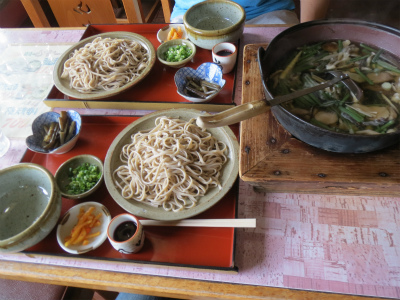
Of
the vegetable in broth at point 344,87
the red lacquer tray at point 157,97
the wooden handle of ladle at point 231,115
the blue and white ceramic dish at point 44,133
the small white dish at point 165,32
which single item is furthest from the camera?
the small white dish at point 165,32

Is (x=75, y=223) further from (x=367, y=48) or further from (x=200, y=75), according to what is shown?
(x=367, y=48)

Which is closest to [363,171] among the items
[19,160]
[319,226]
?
[319,226]

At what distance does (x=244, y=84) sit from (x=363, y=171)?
2.58 ft

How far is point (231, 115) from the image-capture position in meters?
1.22

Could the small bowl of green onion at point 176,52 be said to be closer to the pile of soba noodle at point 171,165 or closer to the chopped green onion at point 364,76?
the pile of soba noodle at point 171,165

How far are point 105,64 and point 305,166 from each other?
172cm

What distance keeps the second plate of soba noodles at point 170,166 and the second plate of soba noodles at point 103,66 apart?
0.48 m

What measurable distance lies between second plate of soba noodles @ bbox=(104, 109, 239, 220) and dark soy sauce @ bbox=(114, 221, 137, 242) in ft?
0.27

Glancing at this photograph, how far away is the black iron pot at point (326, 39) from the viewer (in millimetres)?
1249

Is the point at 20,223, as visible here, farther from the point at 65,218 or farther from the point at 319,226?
the point at 319,226

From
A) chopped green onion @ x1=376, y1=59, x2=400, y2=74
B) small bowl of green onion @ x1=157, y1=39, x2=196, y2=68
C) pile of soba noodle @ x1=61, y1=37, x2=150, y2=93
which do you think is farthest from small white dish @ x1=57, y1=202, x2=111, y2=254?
chopped green onion @ x1=376, y1=59, x2=400, y2=74

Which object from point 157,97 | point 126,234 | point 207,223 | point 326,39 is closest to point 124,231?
point 126,234

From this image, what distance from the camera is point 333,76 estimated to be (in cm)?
159

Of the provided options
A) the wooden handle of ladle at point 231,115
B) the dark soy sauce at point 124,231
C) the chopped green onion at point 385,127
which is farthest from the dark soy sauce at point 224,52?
the dark soy sauce at point 124,231
